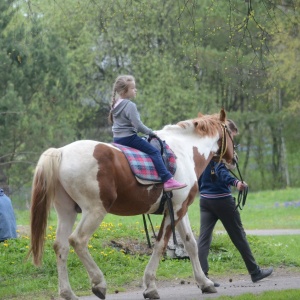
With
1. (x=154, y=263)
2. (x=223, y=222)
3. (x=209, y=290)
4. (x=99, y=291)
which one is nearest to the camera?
(x=99, y=291)

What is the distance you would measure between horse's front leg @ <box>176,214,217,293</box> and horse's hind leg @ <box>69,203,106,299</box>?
1.50 metres

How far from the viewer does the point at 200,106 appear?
148 ft

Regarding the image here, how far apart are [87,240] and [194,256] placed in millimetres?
1736

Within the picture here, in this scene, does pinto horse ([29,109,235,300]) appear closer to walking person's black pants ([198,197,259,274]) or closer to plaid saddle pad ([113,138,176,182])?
plaid saddle pad ([113,138,176,182])

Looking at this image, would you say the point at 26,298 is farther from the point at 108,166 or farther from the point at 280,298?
the point at 280,298

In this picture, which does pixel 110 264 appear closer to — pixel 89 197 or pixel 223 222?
pixel 223 222

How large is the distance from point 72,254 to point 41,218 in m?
2.74

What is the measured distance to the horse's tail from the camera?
8.98m

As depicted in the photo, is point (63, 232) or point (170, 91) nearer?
point (63, 232)

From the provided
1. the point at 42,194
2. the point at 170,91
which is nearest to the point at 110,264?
the point at 42,194

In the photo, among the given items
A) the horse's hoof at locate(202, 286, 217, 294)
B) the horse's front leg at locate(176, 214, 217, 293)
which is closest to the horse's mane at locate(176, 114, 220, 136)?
the horse's front leg at locate(176, 214, 217, 293)

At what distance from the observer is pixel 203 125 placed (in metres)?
10.7

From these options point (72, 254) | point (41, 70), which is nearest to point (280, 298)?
point (72, 254)

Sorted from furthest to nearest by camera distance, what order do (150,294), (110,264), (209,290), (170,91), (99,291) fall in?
(170,91), (110,264), (209,290), (150,294), (99,291)
